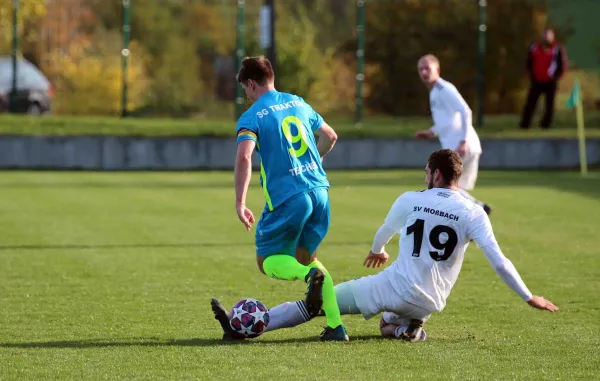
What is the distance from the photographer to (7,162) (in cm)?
2627

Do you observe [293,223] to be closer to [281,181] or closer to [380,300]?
[281,181]

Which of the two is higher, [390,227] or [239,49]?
[239,49]

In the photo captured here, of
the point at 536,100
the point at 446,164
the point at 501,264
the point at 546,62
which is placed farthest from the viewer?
the point at 536,100

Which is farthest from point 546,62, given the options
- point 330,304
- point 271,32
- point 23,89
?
point 330,304

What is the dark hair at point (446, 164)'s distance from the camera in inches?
293

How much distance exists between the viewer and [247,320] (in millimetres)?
7641

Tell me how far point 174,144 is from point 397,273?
19.8 metres

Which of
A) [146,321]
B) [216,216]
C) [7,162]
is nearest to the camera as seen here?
[146,321]

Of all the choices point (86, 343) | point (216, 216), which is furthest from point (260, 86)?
point (216, 216)

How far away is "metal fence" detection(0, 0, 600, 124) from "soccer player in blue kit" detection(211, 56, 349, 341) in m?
19.9

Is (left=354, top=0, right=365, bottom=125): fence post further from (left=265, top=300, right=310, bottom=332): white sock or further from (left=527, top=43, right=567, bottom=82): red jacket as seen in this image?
(left=265, top=300, right=310, bottom=332): white sock

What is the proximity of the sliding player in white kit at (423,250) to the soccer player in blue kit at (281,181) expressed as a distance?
246 millimetres

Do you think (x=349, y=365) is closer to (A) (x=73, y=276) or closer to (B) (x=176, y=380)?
(B) (x=176, y=380)

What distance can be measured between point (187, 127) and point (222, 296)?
19099mm
